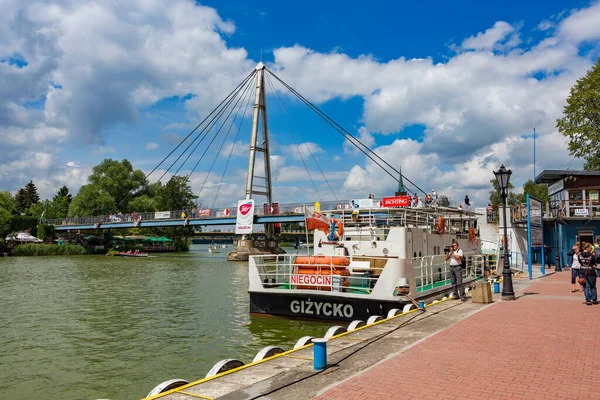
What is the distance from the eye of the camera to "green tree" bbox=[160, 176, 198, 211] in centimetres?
9838

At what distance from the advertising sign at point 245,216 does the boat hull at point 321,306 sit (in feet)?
154

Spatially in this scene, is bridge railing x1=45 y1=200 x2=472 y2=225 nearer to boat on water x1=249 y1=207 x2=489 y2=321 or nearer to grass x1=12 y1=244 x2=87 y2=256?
grass x1=12 y1=244 x2=87 y2=256

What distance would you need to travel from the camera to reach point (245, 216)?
209ft

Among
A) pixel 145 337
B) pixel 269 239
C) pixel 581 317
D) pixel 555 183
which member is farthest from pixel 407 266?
pixel 269 239

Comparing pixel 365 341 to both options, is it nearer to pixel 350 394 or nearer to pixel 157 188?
pixel 350 394

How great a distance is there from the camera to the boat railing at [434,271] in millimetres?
16281

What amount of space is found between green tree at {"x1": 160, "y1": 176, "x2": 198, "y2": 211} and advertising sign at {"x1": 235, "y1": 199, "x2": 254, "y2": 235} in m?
38.4

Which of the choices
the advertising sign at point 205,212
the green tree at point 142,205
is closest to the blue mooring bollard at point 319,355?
the advertising sign at point 205,212

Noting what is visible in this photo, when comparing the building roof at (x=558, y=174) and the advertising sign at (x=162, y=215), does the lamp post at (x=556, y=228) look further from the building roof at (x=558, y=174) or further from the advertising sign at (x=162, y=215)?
the advertising sign at (x=162, y=215)

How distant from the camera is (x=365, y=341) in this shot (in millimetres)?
9383

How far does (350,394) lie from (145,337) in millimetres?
10384

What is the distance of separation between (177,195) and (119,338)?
88083 millimetres

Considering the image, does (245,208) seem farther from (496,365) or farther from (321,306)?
(496,365)

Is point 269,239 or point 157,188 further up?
point 157,188
